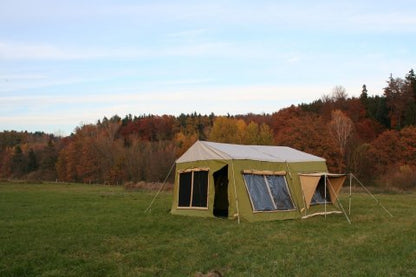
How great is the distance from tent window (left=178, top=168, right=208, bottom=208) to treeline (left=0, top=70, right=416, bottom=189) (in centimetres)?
2670

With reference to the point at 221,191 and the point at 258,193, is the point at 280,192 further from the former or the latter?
the point at 221,191

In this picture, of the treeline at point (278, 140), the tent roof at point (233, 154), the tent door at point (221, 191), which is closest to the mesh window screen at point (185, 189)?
the tent roof at point (233, 154)

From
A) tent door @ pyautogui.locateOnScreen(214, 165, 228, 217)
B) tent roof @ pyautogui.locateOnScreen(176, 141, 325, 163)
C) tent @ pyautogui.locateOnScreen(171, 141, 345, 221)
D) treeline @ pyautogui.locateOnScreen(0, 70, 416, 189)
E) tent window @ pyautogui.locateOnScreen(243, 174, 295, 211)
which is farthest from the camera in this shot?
treeline @ pyautogui.locateOnScreen(0, 70, 416, 189)

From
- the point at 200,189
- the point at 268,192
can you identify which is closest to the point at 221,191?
the point at 200,189

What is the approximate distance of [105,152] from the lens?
220 feet

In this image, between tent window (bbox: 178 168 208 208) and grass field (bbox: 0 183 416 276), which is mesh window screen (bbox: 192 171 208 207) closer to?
tent window (bbox: 178 168 208 208)

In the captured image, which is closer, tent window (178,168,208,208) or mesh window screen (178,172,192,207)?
tent window (178,168,208,208)

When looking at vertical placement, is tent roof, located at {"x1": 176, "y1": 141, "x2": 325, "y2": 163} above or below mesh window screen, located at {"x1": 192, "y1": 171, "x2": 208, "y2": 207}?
above

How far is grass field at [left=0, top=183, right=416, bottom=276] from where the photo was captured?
784 centimetres

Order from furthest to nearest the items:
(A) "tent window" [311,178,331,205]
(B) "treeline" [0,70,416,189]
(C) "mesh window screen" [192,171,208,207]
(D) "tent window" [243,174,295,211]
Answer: (B) "treeline" [0,70,416,189] → (A) "tent window" [311,178,331,205] → (C) "mesh window screen" [192,171,208,207] → (D) "tent window" [243,174,295,211]

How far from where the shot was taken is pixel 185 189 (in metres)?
15.8

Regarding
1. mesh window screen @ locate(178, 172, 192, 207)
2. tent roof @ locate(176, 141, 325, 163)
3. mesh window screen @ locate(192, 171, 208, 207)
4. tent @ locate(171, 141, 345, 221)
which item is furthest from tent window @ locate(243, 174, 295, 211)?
mesh window screen @ locate(178, 172, 192, 207)

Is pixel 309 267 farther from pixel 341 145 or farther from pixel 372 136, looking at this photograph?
pixel 372 136

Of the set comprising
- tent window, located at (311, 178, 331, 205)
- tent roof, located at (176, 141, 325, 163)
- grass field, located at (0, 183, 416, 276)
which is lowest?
grass field, located at (0, 183, 416, 276)
